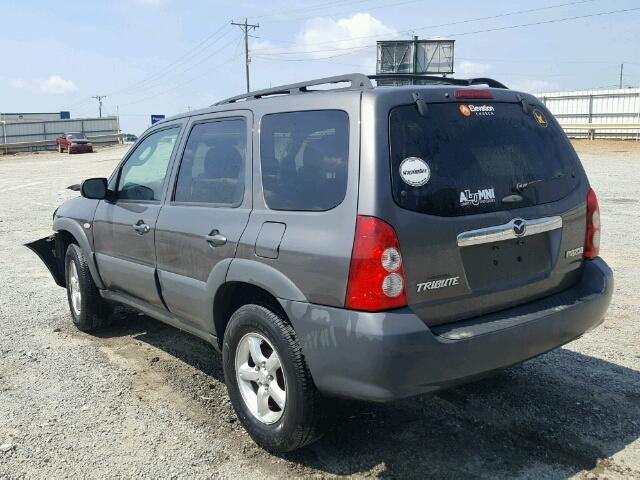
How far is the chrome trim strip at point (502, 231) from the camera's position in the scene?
9.77 ft

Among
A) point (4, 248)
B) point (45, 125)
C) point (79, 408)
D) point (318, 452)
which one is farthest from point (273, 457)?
point (45, 125)

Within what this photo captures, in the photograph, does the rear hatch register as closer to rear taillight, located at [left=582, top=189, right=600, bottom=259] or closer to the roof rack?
rear taillight, located at [left=582, top=189, right=600, bottom=259]

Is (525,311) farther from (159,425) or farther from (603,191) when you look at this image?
(603,191)

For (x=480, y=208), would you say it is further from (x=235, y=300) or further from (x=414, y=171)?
(x=235, y=300)

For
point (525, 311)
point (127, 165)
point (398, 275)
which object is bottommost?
point (525, 311)

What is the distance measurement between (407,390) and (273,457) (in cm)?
102

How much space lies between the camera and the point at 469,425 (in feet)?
11.9

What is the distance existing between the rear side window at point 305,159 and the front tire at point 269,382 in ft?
2.08

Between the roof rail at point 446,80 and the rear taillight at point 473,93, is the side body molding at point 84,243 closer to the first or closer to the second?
the roof rail at point 446,80

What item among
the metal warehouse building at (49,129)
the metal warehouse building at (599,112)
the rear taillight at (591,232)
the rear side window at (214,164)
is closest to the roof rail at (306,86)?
the rear side window at (214,164)

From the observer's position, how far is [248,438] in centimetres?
358

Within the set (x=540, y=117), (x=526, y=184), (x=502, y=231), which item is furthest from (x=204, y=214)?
(x=540, y=117)

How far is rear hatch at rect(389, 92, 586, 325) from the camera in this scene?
288 cm

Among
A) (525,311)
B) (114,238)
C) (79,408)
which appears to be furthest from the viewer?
(114,238)
